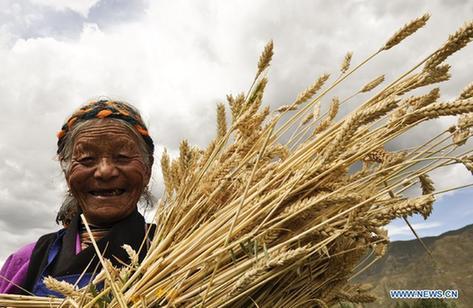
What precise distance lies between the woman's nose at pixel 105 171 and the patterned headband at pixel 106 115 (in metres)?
0.24

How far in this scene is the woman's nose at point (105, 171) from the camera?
1797mm

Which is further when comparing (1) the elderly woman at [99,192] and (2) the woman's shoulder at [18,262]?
(2) the woman's shoulder at [18,262]

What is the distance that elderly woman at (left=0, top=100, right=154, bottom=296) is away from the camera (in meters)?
1.80

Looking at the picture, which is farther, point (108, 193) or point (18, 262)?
point (18, 262)

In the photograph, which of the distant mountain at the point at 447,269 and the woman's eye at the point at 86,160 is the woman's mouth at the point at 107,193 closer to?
the woman's eye at the point at 86,160

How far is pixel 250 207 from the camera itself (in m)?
1.05

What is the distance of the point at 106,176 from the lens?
5.91ft

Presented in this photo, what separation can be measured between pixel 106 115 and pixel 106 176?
1.01 ft

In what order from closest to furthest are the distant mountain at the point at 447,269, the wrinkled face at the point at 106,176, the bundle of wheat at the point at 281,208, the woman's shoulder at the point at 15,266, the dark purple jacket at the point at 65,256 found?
the bundle of wheat at the point at 281,208 → the dark purple jacket at the point at 65,256 → the wrinkled face at the point at 106,176 → the woman's shoulder at the point at 15,266 → the distant mountain at the point at 447,269

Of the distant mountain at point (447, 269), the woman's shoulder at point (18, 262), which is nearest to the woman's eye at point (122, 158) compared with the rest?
the woman's shoulder at point (18, 262)

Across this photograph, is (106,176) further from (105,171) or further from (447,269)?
(447,269)

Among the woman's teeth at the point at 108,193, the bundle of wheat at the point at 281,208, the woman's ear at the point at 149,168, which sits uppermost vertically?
the woman's ear at the point at 149,168

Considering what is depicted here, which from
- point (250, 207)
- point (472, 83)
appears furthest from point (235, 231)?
point (472, 83)

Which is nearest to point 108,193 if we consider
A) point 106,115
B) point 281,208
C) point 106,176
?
point 106,176
